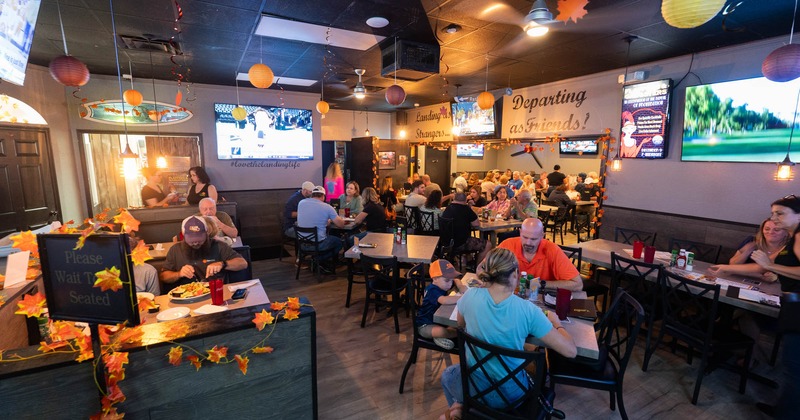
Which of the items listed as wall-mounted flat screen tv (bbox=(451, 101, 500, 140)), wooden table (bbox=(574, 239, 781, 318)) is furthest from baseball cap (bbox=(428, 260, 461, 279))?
wall-mounted flat screen tv (bbox=(451, 101, 500, 140))

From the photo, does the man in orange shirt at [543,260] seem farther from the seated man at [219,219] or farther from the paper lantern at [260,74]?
the seated man at [219,219]

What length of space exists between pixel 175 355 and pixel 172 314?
887mm

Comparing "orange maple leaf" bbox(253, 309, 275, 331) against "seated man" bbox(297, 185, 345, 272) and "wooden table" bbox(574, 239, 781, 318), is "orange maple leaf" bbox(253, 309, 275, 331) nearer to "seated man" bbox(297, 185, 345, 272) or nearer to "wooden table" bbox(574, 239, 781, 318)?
"wooden table" bbox(574, 239, 781, 318)

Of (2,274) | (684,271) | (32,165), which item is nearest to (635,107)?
(684,271)

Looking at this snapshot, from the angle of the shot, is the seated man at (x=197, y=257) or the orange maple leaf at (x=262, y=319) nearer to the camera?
the orange maple leaf at (x=262, y=319)

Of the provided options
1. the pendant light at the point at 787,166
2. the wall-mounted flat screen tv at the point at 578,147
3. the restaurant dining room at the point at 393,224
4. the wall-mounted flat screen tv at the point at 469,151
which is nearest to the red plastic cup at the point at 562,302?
the restaurant dining room at the point at 393,224

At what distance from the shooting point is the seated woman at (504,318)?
6.39ft

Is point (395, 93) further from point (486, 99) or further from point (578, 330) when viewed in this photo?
point (578, 330)

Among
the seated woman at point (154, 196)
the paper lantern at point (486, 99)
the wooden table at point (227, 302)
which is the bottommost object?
the wooden table at point (227, 302)

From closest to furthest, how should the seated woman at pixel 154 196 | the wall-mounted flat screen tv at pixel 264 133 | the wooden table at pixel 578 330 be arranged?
the wooden table at pixel 578 330, the seated woman at pixel 154 196, the wall-mounted flat screen tv at pixel 264 133

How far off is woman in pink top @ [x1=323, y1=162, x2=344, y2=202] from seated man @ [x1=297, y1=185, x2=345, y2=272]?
2.33m

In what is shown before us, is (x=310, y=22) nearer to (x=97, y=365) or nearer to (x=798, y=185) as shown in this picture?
(x=97, y=365)

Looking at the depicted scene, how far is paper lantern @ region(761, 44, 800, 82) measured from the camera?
122 inches

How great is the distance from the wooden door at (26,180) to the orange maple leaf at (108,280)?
4.97 metres
